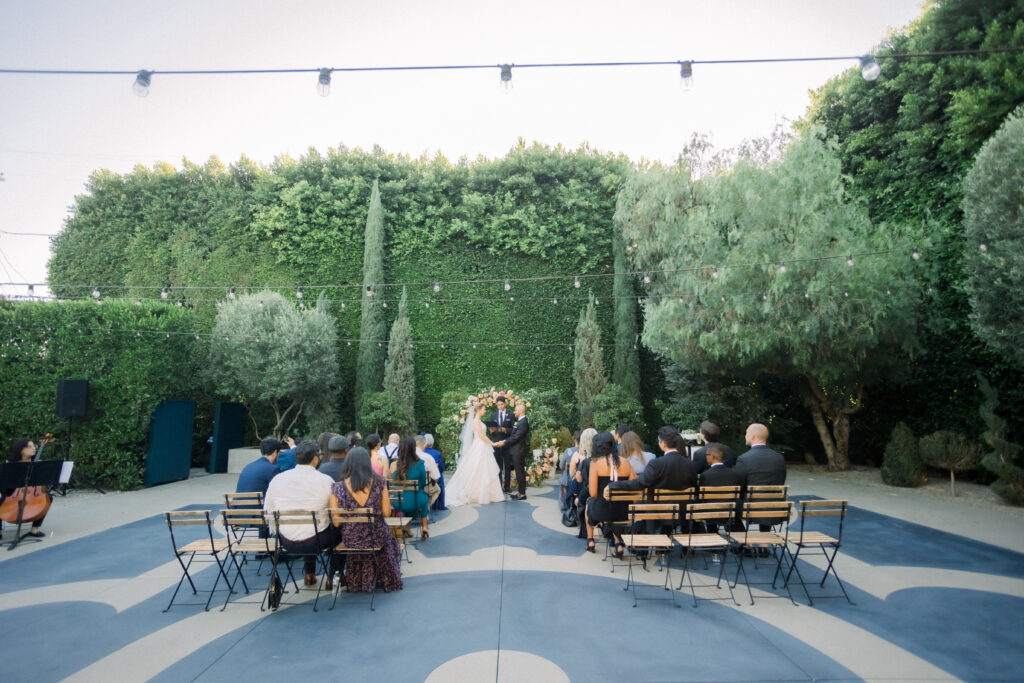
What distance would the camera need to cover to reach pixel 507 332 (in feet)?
50.5

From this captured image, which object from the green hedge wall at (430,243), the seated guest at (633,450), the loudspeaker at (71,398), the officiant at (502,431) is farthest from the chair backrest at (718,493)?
the loudspeaker at (71,398)

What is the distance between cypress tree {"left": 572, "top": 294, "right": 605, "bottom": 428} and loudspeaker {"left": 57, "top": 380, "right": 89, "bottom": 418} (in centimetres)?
1081

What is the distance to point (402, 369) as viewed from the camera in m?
14.5

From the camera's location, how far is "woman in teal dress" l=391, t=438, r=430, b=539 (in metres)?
6.49

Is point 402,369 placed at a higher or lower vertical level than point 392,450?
higher

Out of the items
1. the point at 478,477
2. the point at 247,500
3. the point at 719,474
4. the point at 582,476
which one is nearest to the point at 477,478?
the point at 478,477

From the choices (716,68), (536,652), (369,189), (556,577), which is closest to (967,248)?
(716,68)

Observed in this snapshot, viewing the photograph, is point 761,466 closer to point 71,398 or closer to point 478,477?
point 478,477

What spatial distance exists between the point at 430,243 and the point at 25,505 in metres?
11.0

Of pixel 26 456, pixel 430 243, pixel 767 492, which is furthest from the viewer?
pixel 430 243

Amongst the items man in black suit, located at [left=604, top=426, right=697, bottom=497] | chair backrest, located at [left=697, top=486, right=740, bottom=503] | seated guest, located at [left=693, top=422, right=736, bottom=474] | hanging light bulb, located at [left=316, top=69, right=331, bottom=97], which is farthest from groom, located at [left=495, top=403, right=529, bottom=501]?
hanging light bulb, located at [left=316, top=69, right=331, bottom=97]

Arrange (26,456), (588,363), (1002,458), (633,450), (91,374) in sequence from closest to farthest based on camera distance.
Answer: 1. (633,450)
2. (26,456)
3. (1002,458)
4. (91,374)
5. (588,363)

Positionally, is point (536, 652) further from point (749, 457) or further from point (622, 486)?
point (749, 457)

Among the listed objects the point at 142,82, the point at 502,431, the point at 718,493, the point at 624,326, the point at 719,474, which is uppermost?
the point at 142,82
